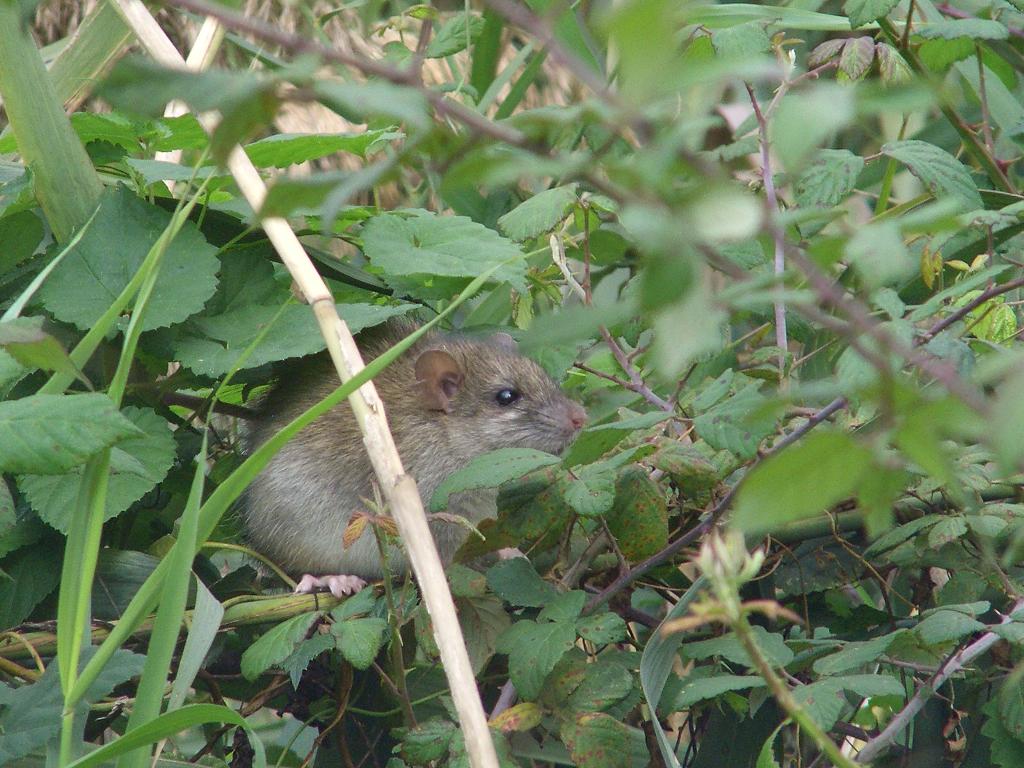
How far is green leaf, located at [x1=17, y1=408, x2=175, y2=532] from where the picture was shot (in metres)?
1.53

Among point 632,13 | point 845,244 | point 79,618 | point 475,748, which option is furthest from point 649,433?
point 632,13

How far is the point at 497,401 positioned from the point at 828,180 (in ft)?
3.92

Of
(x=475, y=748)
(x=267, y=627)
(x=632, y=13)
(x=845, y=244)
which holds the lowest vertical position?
(x=267, y=627)

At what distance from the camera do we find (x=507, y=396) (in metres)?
2.69

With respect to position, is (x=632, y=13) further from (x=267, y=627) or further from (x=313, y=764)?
(x=313, y=764)

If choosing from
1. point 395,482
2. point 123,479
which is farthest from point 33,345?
point 123,479

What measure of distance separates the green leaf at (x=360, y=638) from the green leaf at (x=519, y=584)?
0.16m

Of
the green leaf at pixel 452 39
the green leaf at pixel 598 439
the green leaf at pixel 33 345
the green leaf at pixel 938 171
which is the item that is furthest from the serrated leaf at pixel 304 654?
the green leaf at pixel 452 39

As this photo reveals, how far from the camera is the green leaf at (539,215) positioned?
66.1 inches

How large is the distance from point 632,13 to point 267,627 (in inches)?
57.0

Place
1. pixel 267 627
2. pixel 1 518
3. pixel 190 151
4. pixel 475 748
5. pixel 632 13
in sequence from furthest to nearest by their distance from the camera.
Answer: pixel 190 151 < pixel 267 627 < pixel 1 518 < pixel 475 748 < pixel 632 13

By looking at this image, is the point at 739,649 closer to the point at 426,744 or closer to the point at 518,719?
the point at 518,719

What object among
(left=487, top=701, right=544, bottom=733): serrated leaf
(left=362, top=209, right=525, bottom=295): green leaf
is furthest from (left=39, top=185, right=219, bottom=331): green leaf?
(left=487, top=701, right=544, bottom=733): serrated leaf

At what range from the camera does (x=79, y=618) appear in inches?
46.3
